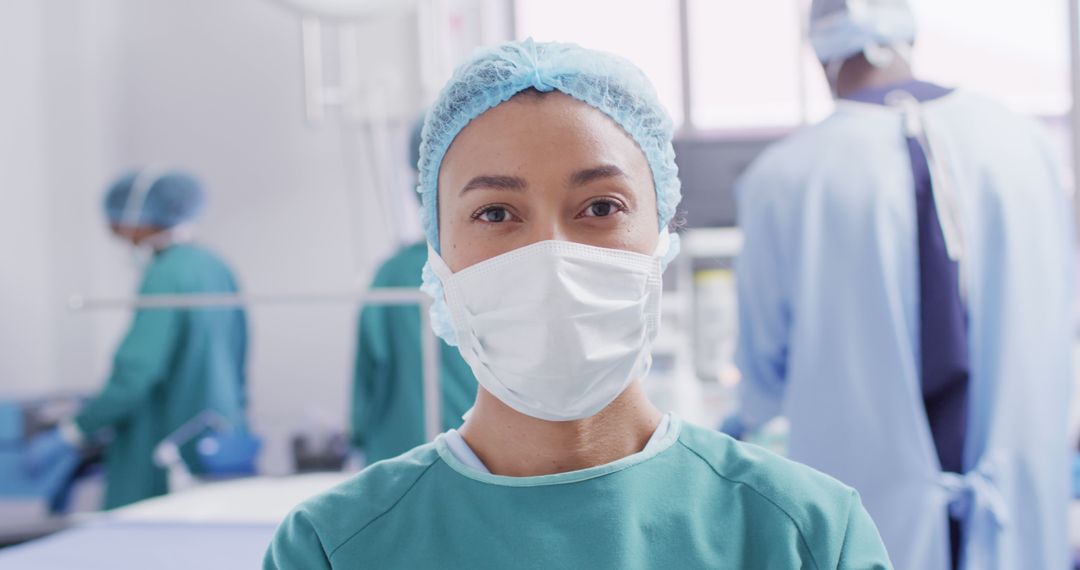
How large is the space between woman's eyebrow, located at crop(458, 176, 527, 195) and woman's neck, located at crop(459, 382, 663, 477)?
0.19 m

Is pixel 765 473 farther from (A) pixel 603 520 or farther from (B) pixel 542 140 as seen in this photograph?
(B) pixel 542 140

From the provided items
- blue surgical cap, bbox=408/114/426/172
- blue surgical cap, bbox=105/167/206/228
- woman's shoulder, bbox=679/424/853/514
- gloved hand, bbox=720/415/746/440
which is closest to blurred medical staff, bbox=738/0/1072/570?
gloved hand, bbox=720/415/746/440

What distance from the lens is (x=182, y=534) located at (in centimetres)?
169

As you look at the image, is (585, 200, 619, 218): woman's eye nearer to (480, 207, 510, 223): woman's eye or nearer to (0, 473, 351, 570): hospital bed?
(480, 207, 510, 223): woman's eye

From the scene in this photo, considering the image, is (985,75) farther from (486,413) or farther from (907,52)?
(486,413)

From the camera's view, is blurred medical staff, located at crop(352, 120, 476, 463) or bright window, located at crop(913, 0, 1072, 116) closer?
blurred medical staff, located at crop(352, 120, 476, 463)

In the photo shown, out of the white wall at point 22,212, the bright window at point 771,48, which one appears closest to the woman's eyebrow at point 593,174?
the bright window at point 771,48

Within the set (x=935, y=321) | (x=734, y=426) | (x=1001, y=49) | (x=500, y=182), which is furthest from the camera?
(x=1001, y=49)

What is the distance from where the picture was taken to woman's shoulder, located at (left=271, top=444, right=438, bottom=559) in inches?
32.4

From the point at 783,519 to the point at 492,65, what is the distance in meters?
0.44

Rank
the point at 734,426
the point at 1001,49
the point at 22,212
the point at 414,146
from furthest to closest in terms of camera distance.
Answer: the point at 22,212
the point at 1001,49
the point at 414,146
the point at 734,426

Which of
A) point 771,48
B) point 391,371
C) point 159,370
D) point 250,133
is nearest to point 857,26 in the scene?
point 391,371

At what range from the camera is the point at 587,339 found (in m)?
0.82

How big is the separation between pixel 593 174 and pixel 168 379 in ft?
7.42
